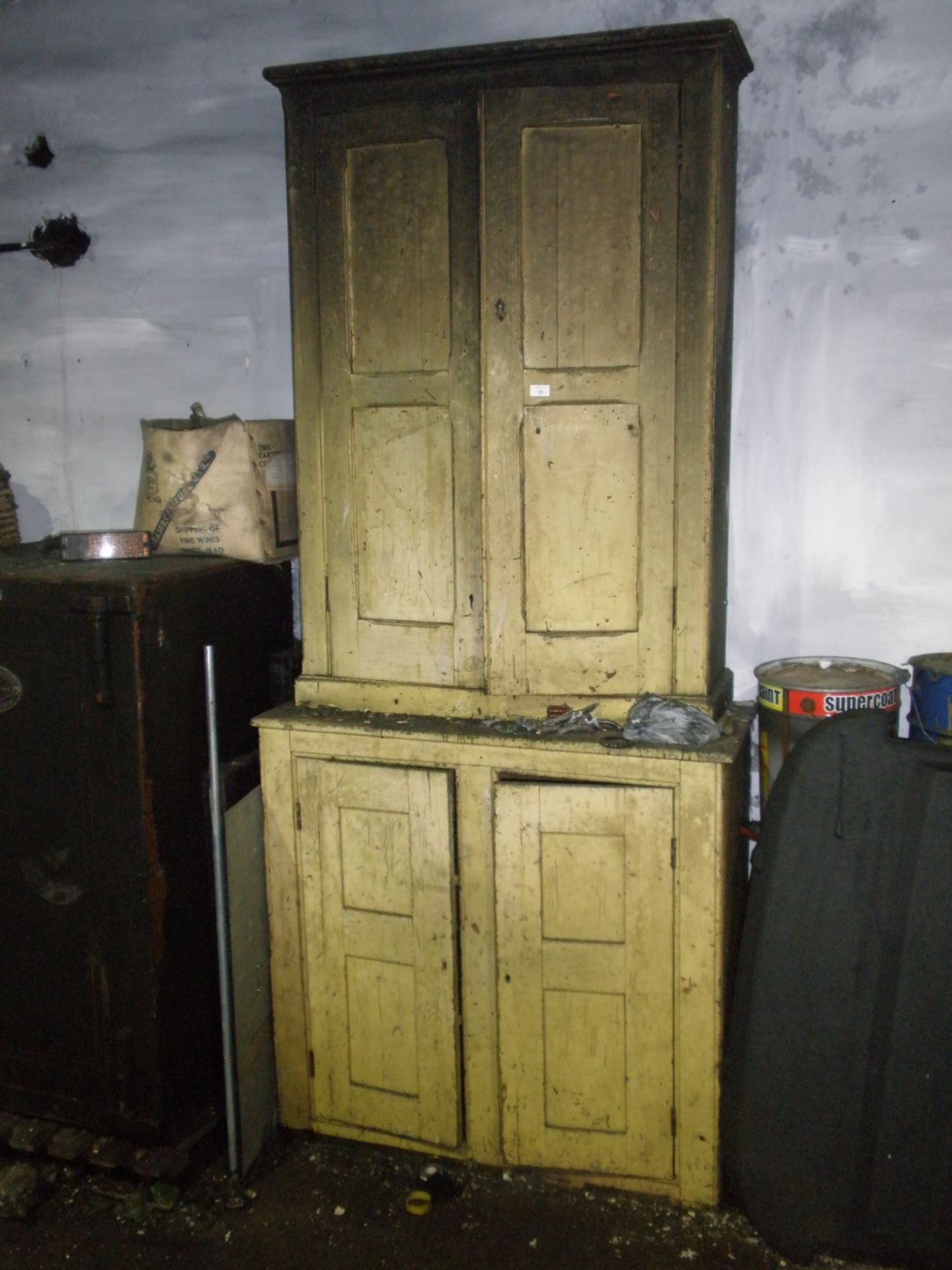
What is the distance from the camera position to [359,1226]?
2.17 m

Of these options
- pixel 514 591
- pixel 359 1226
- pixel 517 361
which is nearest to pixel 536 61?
pixel 517 361

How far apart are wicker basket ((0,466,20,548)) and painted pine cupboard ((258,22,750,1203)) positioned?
2.98 ft

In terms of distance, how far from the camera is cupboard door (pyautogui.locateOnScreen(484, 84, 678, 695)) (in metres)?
1.99

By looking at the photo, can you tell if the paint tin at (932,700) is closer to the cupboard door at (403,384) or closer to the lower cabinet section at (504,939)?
the lower cabinet section at (504,939)

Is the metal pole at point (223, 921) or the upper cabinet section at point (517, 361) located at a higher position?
the upper cabinet section at point (517, 361)

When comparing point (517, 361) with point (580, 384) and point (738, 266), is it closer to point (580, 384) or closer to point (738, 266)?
point (580, 384)

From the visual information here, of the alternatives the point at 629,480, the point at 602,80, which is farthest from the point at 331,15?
the point at 629,480

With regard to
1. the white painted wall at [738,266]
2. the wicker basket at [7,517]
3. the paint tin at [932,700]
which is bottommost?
the paint tin at [932,700]

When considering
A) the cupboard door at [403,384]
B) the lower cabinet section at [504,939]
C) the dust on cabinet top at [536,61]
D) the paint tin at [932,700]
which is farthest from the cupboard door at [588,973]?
the dust on cabinet top at [536,61]

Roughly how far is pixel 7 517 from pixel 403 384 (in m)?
1.20

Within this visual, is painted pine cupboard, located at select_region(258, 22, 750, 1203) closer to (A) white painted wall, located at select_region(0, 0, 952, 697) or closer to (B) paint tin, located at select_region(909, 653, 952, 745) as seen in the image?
(A) white painted wall, located at select_region(0, 0, 952, 697)

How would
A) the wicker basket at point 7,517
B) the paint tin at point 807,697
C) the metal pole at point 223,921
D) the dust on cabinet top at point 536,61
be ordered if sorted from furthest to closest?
1. the wicker basket at point 7,517
2. the metal pole at point 223,921
3. the paint tin at point 807,697
4. the dust on cabinet top at point 536,61

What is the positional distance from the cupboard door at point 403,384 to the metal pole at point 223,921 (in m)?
0.36

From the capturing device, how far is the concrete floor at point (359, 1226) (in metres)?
2.07
